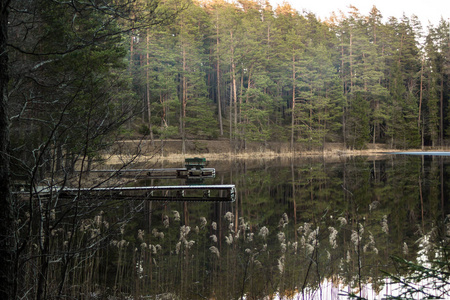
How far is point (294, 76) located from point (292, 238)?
30.8m

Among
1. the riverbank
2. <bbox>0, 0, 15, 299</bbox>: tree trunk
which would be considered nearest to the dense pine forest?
the riverbank

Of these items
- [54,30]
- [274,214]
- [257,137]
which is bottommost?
[274,214]

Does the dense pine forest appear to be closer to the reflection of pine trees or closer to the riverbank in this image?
the riverbank

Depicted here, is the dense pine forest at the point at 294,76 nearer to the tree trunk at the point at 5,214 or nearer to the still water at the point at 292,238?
the still water at the point at 292,238

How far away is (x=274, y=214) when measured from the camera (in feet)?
32.8

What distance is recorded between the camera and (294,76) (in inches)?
1432

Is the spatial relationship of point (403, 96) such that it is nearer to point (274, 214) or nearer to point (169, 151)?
point (169, 151)

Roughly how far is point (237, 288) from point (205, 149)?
28706mm

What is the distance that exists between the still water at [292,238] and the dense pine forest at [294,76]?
18.5 meters

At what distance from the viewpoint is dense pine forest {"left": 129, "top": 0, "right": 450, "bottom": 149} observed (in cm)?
3369

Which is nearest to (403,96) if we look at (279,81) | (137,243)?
(279,81)

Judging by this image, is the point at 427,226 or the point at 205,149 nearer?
the point at 427,226

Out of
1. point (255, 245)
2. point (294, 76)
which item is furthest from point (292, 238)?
point (294, 76)

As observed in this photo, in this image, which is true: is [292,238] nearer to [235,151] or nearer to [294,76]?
[235,151]
